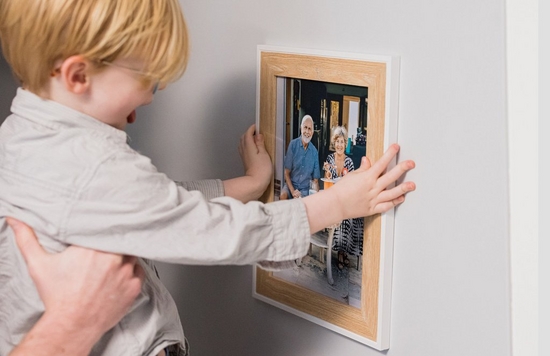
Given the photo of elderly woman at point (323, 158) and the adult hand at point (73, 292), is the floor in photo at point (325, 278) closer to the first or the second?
the photo of elderly woman at point (323, 158)

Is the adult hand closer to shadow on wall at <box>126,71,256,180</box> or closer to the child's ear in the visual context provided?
the child's ear

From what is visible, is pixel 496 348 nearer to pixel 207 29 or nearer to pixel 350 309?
pixel 350 309

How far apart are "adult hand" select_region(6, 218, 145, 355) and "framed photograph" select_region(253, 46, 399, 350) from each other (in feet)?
0.84

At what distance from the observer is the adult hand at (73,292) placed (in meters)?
Result: 0.82

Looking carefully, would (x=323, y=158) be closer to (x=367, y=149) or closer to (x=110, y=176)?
(x=367, y=149)

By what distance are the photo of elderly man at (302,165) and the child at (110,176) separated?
82mm

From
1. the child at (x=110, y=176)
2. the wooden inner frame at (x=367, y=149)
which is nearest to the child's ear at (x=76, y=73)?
the child at (x=110, y=176)

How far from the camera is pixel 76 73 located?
0.81 meters

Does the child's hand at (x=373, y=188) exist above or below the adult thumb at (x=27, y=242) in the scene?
above

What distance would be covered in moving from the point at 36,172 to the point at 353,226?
38cm

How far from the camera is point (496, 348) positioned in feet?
2.53

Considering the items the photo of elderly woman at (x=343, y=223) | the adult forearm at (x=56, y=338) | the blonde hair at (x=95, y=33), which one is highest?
the blonde hair at (x=95, y=33)

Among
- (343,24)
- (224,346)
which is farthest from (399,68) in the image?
(224,346)

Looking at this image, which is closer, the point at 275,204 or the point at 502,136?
the point at 502,136
